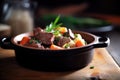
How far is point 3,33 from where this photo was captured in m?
1.78

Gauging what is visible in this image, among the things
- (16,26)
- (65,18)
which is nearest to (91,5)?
(65,18)

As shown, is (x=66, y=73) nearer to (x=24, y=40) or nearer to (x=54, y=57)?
(x=54, y=57)

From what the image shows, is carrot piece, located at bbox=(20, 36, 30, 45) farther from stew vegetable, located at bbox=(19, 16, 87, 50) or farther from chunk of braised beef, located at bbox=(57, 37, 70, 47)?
chunk of braised beef, located at bbox=(57, 37, 70, 47)

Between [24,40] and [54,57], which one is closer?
[54,57]

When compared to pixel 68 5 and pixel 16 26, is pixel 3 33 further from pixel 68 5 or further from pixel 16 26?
pixel 68 5

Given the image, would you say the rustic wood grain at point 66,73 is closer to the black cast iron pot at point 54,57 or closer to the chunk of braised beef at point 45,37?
the black cast iron pot at point 54,57

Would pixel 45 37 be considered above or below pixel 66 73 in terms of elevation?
above

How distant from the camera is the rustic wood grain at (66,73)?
3.21ft

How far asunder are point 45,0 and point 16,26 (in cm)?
95

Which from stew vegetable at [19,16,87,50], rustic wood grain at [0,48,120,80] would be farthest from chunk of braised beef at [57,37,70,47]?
rustic wood grain at [0,48,120,80]

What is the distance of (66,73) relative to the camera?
101 cm

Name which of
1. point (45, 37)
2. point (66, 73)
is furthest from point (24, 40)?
point (66, 73)

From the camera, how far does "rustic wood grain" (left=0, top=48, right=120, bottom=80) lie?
98 centimetres

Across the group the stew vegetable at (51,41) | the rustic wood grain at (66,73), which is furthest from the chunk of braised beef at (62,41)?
the rustic wood grain at (66,73)
